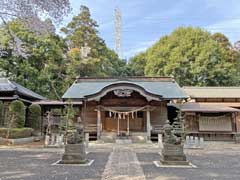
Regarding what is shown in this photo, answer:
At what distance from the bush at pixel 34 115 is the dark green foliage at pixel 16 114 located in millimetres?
2135

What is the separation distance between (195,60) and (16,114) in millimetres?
20242

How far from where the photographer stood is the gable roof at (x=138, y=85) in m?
15.7

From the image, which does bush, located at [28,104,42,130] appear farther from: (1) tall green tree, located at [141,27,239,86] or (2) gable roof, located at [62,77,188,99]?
(1) tall green tree, located at [141,27,239,86]

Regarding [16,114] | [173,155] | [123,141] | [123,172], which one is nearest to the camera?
[123,172]

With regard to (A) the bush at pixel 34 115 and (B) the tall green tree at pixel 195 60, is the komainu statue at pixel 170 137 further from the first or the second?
(B) the tall green tree at pixel 195 60

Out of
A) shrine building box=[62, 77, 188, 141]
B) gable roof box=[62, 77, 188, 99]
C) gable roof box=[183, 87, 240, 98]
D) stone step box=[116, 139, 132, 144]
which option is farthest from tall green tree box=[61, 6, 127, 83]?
stone step box=[116, 139, 132, 144]

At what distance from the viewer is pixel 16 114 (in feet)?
47.9

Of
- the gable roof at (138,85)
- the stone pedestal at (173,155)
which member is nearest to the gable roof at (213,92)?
the gable roof at (138,85)

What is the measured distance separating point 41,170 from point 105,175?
5.78ft

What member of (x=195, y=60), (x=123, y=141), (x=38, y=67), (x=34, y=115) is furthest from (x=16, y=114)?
(x=195, y=60)

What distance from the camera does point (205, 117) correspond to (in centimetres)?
1695

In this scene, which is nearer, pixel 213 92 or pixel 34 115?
pixel 34 115

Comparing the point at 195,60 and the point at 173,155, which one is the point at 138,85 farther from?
the point at 195,60

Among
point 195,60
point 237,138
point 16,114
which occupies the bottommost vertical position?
point 237,138
